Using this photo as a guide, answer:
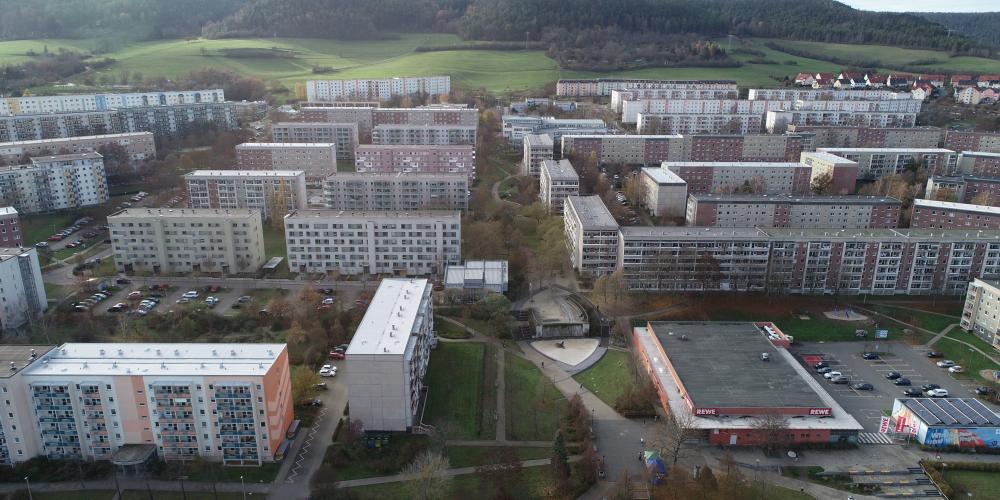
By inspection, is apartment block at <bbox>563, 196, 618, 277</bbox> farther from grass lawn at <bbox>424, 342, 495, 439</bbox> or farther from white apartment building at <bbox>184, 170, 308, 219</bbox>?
white apartment building at <bbox>184, 170, 308, 219</bbox>

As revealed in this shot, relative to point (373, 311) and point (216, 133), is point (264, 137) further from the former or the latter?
point (373, 311)

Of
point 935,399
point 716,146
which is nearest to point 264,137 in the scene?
point 716,146

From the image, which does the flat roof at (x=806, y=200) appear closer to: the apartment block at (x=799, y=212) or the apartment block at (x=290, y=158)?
the apartment block at (x=799, y=212)

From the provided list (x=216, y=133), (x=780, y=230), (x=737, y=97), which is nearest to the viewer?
(x=780, y=230)

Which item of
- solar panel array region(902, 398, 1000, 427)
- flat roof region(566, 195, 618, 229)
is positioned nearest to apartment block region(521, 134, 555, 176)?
flat roof region(566, 195, 618, 229)

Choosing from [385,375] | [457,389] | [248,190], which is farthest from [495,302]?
[248,190]

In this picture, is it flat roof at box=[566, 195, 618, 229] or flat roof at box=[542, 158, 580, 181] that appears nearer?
flat roof at box=[566, 195, 618, 229]
